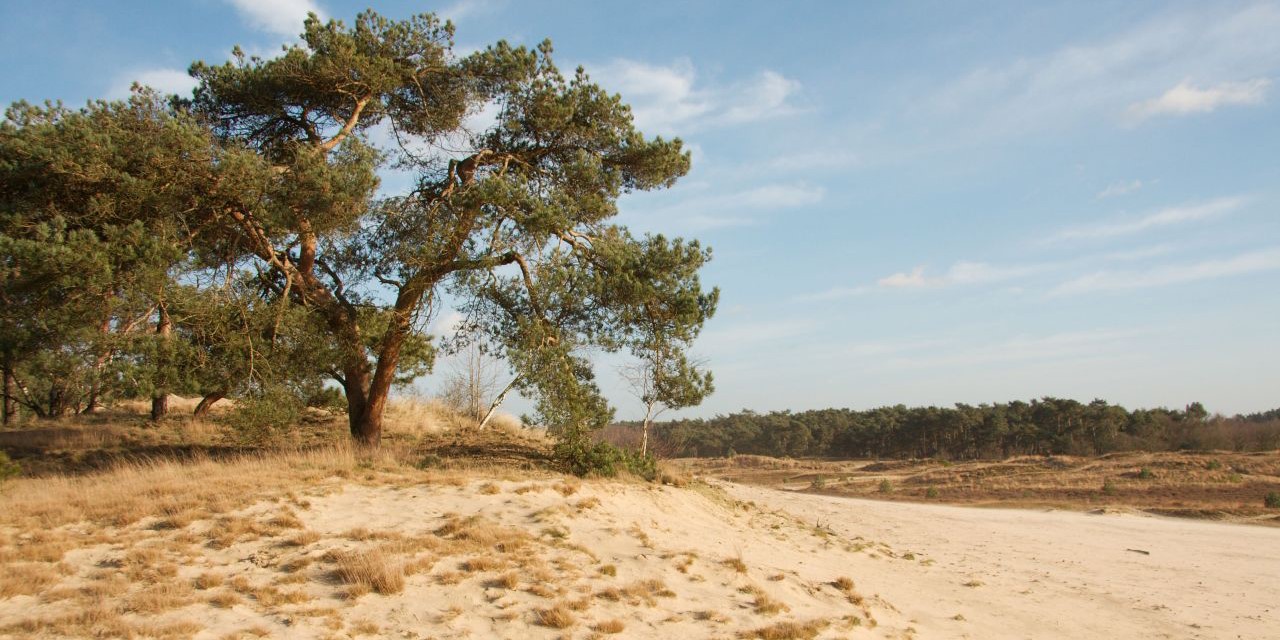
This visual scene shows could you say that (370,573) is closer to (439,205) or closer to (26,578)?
(26,578)

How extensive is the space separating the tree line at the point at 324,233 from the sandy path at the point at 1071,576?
6.48 m

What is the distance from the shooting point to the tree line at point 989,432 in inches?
2126

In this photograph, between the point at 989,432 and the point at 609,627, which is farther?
the point at 989,432

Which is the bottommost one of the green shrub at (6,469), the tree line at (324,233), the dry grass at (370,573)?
the dry grass at (370,573)

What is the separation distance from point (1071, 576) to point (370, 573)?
11600mm

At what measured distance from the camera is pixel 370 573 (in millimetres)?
7766

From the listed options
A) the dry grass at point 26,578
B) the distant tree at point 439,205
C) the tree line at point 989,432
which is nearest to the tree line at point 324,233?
the distant tree at point 439,205

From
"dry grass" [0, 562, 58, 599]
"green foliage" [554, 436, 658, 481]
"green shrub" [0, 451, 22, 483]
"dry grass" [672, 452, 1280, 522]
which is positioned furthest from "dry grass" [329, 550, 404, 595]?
"dry grass" [672, 452, 1280, 522]

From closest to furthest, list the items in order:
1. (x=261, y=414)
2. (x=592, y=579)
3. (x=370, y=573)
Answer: (x=370, y=573) → (x=592, y=579) → (x=261, y=414)

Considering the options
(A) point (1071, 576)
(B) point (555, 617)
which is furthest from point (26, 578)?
(A) point (1071, 576)

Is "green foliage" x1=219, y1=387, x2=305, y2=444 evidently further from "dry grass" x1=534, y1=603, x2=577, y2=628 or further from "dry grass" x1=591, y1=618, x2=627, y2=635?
"dry grass" x1=591, y1=618, x2=627, y2=635

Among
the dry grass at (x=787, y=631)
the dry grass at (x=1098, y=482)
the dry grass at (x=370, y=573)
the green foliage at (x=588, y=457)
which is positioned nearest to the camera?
the dry grass at (x=787, y=631)

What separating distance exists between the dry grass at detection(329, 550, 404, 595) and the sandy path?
5.92 meters

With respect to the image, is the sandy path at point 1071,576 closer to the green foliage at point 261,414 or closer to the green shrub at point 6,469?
the green foliage at point 261,414
